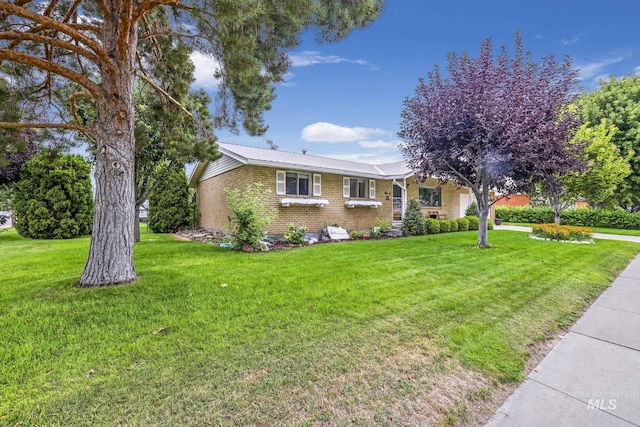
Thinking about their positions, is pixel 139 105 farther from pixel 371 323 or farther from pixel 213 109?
pixel 371 323

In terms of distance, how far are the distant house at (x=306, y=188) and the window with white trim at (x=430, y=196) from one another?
2.6 inches

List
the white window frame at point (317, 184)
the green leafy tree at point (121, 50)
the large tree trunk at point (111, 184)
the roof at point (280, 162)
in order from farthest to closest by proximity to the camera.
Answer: the white window frame at point (317, 184), the roof at point (280, 162), the large tree trunk at point (111, 184), the green leafy tree at point (121, 50)

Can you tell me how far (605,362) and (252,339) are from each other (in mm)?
3838

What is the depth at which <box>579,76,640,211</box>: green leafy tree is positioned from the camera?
20.2 m

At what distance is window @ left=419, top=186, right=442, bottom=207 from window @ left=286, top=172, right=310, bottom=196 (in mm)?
8892

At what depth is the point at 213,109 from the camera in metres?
8.34

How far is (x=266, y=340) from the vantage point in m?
3.19

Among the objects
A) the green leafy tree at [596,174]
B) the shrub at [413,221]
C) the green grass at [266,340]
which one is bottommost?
the green grass at [266,340]

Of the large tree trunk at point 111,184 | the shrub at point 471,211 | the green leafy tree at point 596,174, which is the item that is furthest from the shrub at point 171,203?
the green leafy tree at point 596,174

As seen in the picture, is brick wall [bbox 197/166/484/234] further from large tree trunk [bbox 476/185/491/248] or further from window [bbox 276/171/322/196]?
large tree trunk [bbox 476/185/491/248]

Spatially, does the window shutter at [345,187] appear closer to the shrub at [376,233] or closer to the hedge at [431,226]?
the shrub at [376,233]

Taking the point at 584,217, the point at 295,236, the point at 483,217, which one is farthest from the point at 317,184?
the point at 584,217

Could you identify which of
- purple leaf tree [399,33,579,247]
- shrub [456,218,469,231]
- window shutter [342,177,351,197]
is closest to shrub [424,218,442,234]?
shrub [456,218,469,231]

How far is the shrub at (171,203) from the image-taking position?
16.9 meters
